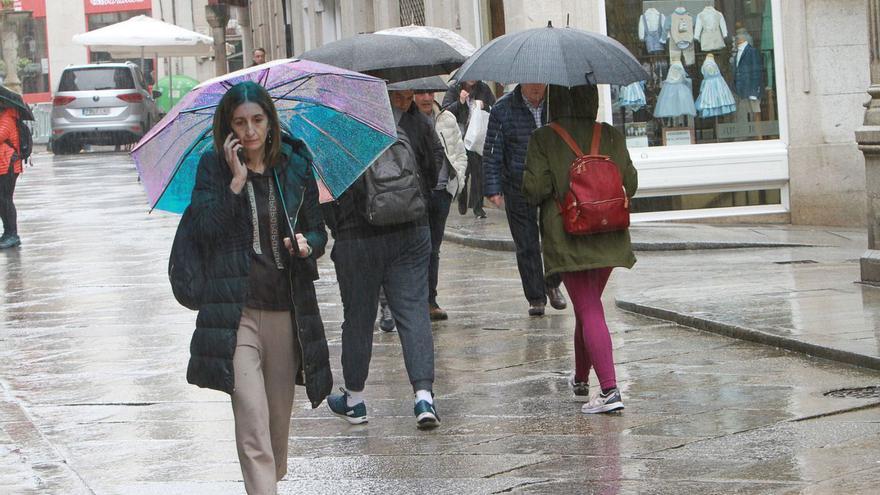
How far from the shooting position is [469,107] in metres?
16.9

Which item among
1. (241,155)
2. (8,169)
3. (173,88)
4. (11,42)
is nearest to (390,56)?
(241,155)

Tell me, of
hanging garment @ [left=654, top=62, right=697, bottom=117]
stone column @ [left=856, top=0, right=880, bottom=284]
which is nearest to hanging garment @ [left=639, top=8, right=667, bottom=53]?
hanging garment @ [left=654, top=62, right=697, bottom=117]

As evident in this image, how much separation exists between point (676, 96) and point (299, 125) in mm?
11218

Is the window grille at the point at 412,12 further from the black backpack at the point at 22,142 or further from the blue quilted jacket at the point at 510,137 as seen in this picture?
the blue quilted jacket at the point at 510,137

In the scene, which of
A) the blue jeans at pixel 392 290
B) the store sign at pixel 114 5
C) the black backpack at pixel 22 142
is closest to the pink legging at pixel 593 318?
the blue jeans at pixel 392 290

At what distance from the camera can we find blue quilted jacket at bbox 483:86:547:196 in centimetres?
1000

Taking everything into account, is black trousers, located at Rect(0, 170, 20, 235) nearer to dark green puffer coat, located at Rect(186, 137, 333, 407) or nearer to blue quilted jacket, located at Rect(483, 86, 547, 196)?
blue quilted jacket, located at Rect(483, 86, 547, 196)

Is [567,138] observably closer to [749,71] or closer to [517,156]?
[517,156]

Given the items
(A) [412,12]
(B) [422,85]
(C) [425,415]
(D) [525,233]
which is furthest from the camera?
(A) [412,12]

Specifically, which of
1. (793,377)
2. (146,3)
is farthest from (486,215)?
(146,3)

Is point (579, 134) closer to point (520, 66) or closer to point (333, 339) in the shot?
point (520, 66)

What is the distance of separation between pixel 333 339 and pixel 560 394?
2.56 metres

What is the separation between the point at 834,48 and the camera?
16219mm

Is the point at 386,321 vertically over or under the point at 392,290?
under
